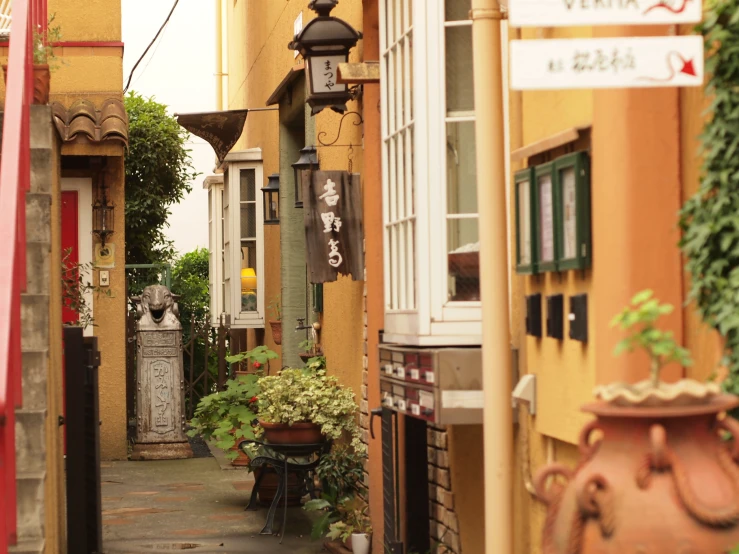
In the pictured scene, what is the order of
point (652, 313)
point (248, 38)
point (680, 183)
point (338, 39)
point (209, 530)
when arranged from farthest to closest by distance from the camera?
1. point (248, 38)
2. point (209, 530)
3. point (338, 39)
4. point (680, 183)
5. point (652, 313)

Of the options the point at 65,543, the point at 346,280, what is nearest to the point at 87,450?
the point at 65,543

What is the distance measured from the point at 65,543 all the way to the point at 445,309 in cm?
353

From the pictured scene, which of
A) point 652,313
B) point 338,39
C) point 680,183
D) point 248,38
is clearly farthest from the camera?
point 248,38

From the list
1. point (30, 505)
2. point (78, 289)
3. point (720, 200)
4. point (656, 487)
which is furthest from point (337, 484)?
point (656, 487)

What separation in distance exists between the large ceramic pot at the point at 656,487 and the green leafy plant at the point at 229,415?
29.5 ft

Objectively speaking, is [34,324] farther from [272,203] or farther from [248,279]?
[248,279]

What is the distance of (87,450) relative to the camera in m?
8.70

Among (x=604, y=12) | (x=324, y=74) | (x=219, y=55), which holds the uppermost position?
(x=219, y=55)

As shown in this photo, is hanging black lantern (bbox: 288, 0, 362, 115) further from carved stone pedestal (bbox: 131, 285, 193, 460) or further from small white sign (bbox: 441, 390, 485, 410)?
carved stone pedestal (bbox: 131, 285, 193, 460)

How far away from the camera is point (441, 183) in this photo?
6797 millimetres

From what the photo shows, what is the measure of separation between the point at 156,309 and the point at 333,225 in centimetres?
671

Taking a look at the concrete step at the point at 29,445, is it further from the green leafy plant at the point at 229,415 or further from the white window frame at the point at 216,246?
the white window frame at the point at 216,246

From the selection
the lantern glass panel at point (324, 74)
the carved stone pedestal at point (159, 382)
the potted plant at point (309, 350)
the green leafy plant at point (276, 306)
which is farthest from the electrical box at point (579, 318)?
the green leafy plant at point (276, 306)

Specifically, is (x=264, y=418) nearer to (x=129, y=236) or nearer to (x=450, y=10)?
(x=450, y=10)
